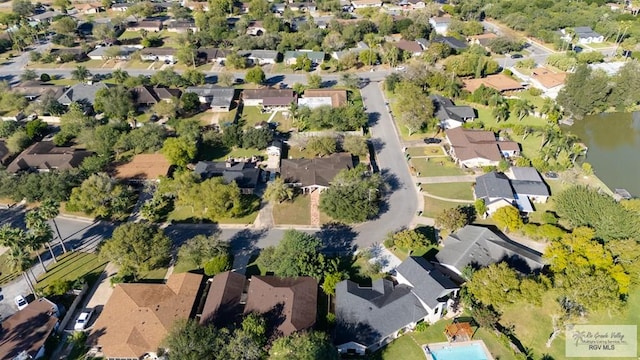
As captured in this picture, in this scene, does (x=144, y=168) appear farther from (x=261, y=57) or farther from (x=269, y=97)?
(x=261, y=57)

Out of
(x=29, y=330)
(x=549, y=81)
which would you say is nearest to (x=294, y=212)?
(x=29, y=330)

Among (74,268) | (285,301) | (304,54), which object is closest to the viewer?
(285,301)

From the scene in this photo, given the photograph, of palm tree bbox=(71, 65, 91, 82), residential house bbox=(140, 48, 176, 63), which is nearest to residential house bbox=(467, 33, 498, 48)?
residential house bbox=(140, 48, 176, 63)

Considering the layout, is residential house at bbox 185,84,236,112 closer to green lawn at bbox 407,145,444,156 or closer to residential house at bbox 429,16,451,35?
green lawn at bbox 407,145,444,156

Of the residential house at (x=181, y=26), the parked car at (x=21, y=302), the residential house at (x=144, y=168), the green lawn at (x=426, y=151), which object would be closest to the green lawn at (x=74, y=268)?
the parked car at (x=21, y=302)

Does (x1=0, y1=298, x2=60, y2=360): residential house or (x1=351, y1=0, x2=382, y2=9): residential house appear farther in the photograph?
(x1=351, y1=0, x2=382, y2=9): residential house

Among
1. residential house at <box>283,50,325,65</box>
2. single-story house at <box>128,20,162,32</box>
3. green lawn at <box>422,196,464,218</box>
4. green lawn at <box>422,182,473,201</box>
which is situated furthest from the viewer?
single-story house at <box>128,20,162,32</box>

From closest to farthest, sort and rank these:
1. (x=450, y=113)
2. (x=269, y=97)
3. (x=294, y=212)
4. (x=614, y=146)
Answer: (x=294, y=212), (x=614, y=146), (x=450, y=113), (x=269, y=97)

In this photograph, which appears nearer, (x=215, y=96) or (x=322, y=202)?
(x=322, y=202)
